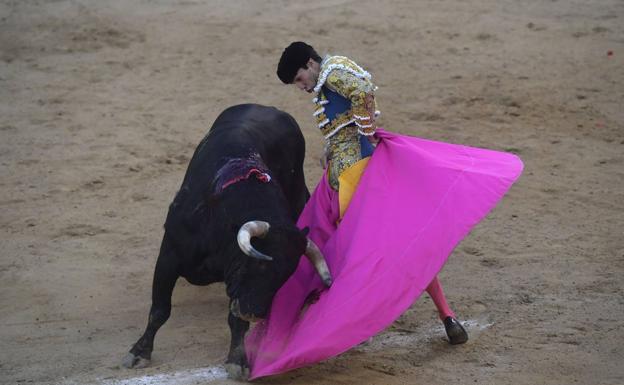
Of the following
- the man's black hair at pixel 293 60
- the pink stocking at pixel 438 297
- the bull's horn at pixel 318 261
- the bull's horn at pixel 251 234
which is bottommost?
the pink stocking at pixel 438 297

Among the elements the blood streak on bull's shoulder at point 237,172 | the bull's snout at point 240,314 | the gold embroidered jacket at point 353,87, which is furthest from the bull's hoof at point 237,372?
the gold embroidered jacket at point 353,87

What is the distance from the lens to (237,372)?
4250 millimetres

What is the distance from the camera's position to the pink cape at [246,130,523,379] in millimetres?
4074

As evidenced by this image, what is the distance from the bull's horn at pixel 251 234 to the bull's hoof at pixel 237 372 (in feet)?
1.79

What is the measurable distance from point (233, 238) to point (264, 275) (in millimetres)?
269

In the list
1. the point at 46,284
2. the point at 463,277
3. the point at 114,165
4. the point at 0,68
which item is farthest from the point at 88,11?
the point at 463,277

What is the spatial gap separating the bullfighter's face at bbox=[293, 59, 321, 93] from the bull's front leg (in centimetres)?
105

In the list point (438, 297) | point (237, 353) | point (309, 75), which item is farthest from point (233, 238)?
point (438, 297)

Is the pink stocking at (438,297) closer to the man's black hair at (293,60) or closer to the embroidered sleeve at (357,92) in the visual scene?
the embroidered sleeve at (357,92)

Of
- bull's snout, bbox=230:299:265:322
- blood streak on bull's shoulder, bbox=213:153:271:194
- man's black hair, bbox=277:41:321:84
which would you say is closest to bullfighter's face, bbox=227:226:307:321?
bull's snout, bbox=230:299:265:322

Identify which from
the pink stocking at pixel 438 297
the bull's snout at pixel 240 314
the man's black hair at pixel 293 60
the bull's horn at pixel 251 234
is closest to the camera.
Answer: the bull's horn at pixel 251 234

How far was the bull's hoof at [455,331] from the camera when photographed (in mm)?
4543

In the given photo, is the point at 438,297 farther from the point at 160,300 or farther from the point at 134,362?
the point at 134,362

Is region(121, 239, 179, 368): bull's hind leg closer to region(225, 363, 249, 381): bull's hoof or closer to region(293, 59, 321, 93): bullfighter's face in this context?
region(225, 363, 249, 381): bull's hoof
